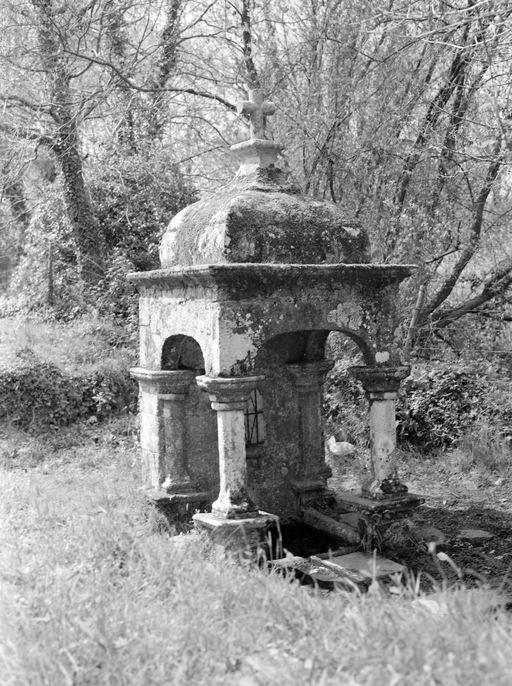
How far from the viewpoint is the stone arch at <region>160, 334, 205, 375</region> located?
6.18 m

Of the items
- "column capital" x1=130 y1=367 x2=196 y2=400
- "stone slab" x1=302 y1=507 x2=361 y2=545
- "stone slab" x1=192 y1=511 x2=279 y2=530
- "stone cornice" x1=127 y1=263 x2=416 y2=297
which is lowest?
"stone slab" x1=302 y1=507 x2=361 y2=545

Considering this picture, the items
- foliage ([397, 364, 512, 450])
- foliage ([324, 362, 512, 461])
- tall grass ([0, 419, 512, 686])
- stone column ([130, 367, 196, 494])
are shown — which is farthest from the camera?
foliage ([397, 364, 512, 450])

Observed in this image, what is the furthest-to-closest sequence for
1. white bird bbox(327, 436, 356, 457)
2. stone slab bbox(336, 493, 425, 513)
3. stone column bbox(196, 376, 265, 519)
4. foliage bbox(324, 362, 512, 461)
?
white bird bbox(327, 436, 356, 457), foliage bbox(324, 362, 512, 461), stone slab bbox(336, 493, 425, 513), stone column bbox(196, 376, 265, 519)

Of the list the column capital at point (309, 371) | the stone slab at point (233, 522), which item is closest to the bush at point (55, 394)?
the column capital at point (309, 371)

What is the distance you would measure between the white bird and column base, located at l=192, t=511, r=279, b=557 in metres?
3.61

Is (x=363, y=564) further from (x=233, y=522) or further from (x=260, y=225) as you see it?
(x=260, y=225)

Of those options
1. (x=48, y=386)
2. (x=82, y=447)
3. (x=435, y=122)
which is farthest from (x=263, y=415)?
(x=435, y=122)

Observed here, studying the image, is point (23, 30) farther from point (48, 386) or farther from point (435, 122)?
point (435, 122)

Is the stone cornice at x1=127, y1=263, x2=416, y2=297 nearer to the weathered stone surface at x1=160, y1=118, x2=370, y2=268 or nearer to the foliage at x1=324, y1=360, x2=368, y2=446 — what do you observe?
the weathered stone surface at x1=160, y1=118, x2=370, y2=268

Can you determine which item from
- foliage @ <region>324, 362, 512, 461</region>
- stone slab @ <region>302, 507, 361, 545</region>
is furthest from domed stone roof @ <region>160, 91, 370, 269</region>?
foliage @ <region>324, 362, 512, 461</region>

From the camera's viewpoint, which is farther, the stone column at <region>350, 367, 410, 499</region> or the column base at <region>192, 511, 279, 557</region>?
the stone column at <region>350, 367, 410, 499</region>

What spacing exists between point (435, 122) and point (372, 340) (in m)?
4.67

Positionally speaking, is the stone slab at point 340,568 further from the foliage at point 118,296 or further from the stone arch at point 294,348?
the foliage at point 118,296

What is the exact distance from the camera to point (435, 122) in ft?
30.9
